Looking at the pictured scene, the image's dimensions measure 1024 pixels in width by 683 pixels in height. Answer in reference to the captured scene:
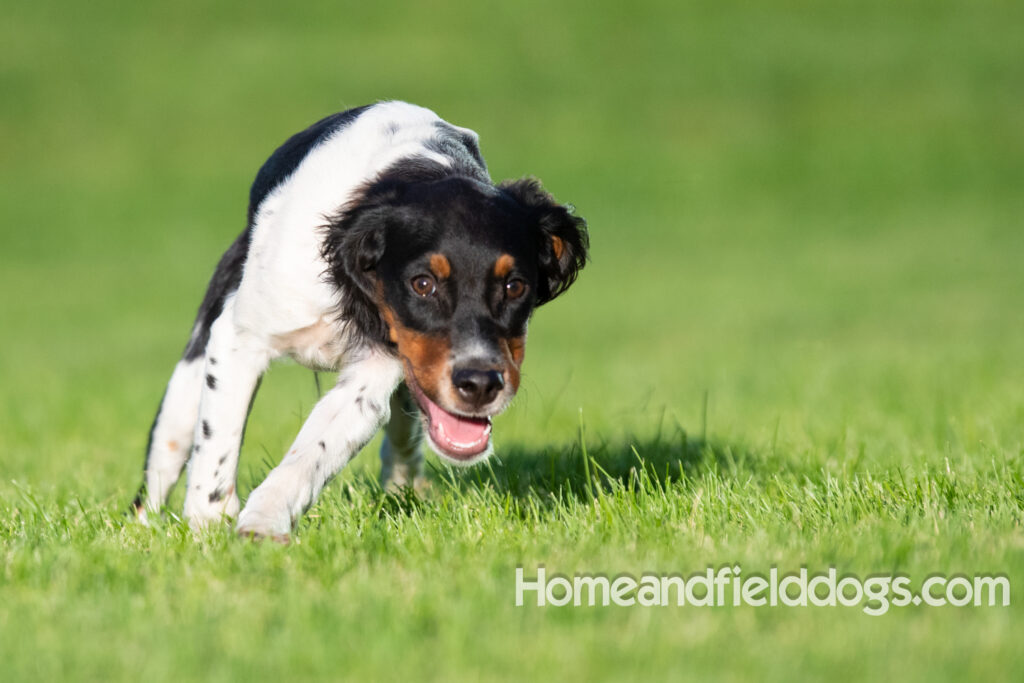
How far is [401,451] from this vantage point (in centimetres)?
594

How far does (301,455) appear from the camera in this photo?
14.4 feet

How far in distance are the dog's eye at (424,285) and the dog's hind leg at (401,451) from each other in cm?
155

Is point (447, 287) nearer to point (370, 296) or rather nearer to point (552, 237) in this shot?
point (370, 296)

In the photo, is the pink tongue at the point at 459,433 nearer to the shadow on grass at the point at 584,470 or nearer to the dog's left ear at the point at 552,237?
the shadow on grass at the point at 584,470

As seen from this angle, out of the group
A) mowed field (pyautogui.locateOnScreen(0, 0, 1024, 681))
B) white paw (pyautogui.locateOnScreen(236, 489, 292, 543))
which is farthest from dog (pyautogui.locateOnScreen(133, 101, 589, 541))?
mowed field (pyautogui.locateOnScreen(0, 0, 1024, 681))

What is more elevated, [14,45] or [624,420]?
[14,45]

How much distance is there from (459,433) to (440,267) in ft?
1.91

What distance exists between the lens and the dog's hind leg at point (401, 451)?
590 centimetres

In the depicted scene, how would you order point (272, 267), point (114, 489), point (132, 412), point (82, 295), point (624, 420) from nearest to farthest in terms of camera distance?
point (272, 267), point (114, 489), point (624, 420), point (132, 412), point (82, 295)

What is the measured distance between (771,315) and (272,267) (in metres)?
11.6

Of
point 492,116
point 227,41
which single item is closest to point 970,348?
point 492,116

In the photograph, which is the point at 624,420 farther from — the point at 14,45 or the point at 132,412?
the point at 14,45

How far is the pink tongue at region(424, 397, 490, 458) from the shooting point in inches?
171

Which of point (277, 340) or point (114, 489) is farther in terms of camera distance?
point (114, 489)
